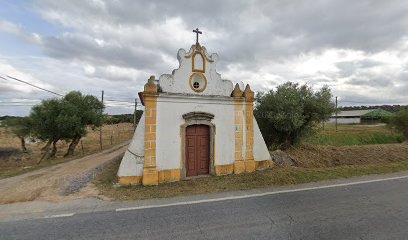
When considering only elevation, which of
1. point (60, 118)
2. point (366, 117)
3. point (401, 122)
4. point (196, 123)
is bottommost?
point (196, 123)

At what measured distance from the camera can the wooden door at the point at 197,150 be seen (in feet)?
30.7

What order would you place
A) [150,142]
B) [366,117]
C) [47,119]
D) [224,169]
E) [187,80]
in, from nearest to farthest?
[150,142], [187,80], [224,169], [47,119], [366,117]

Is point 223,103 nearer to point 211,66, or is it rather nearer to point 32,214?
point 211,66

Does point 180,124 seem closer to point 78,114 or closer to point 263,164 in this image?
point 263,164

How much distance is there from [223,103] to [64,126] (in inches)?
509

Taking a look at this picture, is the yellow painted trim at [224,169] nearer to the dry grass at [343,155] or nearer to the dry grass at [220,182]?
the dry grass at [220,182]

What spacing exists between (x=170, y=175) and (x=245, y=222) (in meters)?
4.47

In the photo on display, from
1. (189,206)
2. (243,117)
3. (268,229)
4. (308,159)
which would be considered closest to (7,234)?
(189,206)

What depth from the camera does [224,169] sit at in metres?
9.73

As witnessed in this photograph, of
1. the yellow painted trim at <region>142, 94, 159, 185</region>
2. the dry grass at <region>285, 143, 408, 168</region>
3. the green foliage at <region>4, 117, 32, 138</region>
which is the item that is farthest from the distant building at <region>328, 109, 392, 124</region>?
the green foliage at <region>4, 117, 32, 138</region>

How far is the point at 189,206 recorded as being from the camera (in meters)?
6.09

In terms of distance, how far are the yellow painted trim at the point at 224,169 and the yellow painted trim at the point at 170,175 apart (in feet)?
5.74

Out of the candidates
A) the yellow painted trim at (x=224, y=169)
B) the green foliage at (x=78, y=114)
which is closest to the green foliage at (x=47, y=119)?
the green foliage at (x=78, y=114)

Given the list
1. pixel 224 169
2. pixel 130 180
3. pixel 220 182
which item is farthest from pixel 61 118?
pixel 220 182
